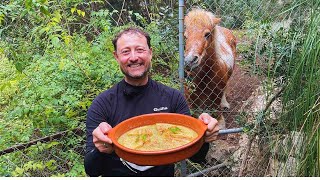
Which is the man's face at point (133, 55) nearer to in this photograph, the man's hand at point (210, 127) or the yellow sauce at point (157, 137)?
the yellow sauce at point (157, 137)

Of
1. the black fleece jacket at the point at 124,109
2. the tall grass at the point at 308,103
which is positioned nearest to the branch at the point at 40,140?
the black fleece jacket at the point at 124,109

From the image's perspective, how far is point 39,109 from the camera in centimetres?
327

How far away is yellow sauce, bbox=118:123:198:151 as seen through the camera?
182 centimetres

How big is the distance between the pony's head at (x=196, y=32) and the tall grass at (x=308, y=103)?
127 cm

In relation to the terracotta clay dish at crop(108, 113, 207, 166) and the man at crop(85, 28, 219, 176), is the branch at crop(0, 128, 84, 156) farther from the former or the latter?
the terracotta clay dish at crop(108, 113, 207, 166)

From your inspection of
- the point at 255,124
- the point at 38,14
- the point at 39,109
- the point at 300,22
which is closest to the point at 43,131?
the point at 39,109

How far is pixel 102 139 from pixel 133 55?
1.70ft

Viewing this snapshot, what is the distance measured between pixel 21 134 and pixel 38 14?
1.37 meters

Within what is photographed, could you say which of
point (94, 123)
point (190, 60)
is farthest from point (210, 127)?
point (190, 60)

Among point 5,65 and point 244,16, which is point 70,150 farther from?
point 5,65

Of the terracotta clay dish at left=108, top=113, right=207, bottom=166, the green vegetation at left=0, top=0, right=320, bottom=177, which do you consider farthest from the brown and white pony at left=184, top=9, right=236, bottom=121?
the terracotta clay dish at left=108, top=113, right=207, bottom=166

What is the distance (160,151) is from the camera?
5.44 feet

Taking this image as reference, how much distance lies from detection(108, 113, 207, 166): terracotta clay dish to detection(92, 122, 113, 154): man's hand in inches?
0.8

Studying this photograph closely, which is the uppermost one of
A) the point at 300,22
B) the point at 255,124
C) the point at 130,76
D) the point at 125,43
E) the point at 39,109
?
the point at 300,22
